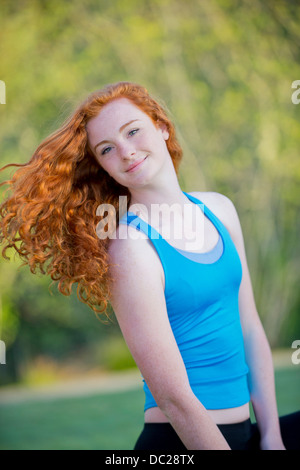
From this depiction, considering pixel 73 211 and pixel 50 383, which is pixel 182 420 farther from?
pixel 50 383

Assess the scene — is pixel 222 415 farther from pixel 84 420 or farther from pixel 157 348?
pixel 84 420

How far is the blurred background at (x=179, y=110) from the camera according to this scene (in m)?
4.89

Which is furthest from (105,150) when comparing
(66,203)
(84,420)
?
(84,420)

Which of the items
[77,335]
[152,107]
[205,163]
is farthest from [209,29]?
[152,107]

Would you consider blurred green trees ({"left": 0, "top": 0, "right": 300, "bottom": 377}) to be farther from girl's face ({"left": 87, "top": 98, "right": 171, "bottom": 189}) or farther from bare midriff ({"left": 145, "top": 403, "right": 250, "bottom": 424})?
bare midriff ({"left": 145, "top": 403, "right": 250, "bottom": 424})

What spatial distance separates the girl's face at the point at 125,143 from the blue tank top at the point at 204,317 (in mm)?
114

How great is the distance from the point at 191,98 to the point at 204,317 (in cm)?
427

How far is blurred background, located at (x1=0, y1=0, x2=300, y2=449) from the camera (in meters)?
4.89

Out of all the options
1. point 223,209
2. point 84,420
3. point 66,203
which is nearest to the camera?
point 66,203

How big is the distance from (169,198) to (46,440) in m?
2.33

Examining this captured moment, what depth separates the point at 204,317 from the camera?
50.2 inches

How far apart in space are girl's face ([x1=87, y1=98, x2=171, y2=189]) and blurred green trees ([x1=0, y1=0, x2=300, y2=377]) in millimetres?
3535

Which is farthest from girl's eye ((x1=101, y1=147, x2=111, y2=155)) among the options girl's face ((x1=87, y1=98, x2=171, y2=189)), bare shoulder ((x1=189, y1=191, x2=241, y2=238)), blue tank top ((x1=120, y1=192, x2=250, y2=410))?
bare shoulder ((x1=189, y1=191, x2=241, y2=238))

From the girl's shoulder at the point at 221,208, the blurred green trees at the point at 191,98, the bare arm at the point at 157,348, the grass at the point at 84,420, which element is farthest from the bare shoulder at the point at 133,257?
the blurred green trees at the point at 191,98
